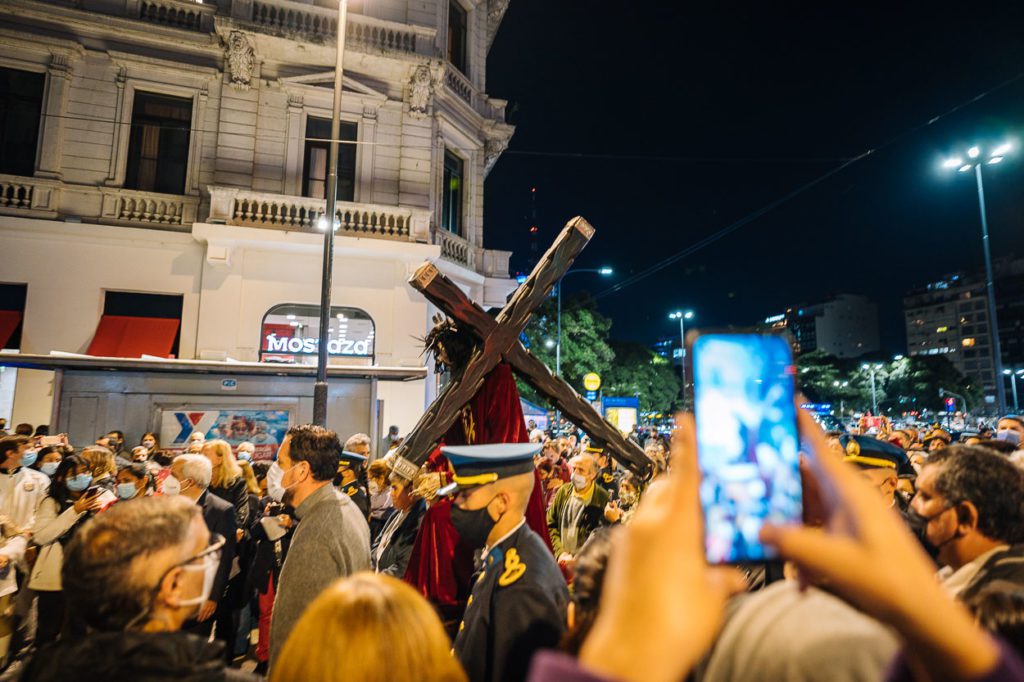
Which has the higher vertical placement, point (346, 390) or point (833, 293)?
point (833, 293)

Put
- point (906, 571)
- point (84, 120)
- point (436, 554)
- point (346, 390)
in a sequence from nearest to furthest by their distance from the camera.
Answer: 1. point (906, 571)
2. point (436, 554)
3. point (346, 390)
4. point (84, 120)

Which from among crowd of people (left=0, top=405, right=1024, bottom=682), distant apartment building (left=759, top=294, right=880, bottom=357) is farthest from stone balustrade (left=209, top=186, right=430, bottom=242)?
distant apartment building (left=759, top=294, right=880, bottom=357)

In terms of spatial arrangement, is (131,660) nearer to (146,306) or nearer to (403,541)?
(403,541)

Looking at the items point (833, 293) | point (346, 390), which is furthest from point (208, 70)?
point (833, 293)

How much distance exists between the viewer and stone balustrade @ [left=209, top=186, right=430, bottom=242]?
13711mm

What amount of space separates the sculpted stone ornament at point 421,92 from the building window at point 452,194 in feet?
5.48

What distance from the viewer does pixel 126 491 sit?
558cm

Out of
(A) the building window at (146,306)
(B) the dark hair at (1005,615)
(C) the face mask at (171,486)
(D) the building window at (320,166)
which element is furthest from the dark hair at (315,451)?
(D) the building window at (320,166)

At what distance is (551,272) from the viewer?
12.9ft

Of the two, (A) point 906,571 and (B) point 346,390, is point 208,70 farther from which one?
(A) point 906,571

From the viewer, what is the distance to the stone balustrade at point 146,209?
537 inches

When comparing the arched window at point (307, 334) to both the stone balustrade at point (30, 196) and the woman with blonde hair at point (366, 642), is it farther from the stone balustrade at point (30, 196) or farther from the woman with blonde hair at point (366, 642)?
the woman with blonde hair at point (366, 642)

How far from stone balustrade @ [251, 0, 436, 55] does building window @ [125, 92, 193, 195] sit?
3.08 m

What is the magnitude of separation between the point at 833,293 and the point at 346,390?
487ft
